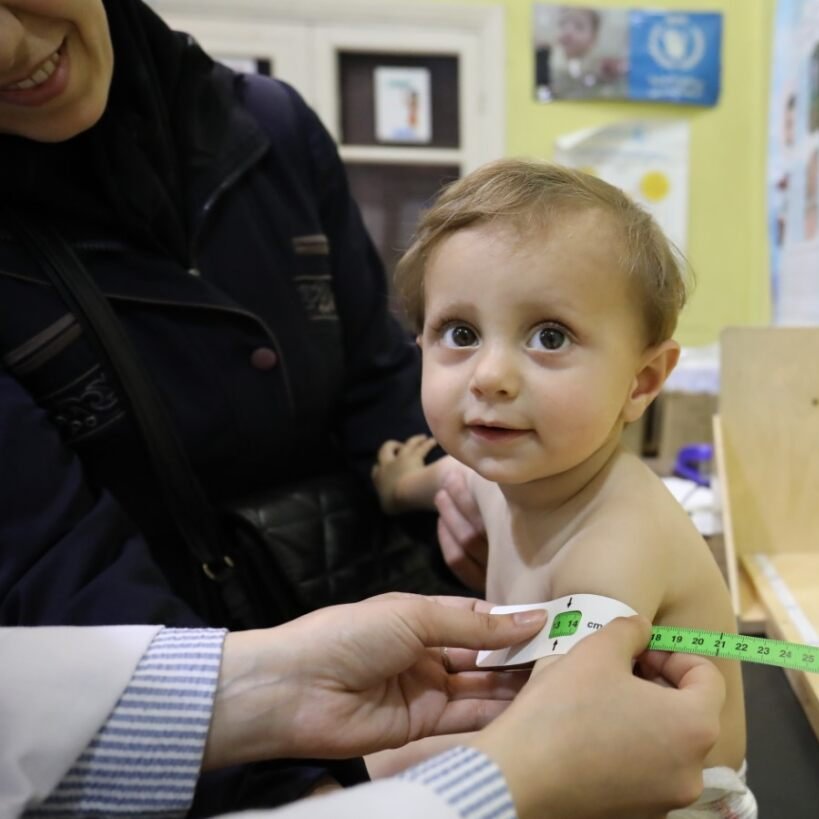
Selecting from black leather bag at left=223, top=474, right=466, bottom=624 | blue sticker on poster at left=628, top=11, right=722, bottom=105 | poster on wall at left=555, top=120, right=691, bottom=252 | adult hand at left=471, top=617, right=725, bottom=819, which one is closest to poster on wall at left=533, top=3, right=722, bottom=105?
blue sticker on poster at left=628, top=11, right=722, bottom=105

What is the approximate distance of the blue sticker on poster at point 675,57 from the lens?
2.81 metres

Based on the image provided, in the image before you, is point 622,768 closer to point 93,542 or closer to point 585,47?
point 93,542

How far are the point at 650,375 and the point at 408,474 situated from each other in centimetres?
43

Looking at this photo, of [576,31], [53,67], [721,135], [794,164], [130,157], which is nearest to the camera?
[53,67]

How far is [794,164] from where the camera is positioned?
91.1 inches

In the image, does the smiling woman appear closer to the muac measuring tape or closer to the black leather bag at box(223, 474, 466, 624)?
the black leather bag at box(223, 474, 466, 624)

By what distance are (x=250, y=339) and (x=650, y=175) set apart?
2460 millimetres

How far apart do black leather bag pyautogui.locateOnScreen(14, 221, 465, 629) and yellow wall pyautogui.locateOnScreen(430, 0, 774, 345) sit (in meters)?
2.16

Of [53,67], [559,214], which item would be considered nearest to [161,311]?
[53,67]

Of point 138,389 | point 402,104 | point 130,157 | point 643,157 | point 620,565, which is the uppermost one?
point 402,104

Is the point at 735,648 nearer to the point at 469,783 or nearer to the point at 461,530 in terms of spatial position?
the point at 469,783

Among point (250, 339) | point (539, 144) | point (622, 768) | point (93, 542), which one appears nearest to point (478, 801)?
point (622, 768)

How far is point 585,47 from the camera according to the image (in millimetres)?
2795

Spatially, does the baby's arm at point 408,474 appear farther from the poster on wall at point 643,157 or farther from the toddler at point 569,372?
the poster on wall at point 643,157
